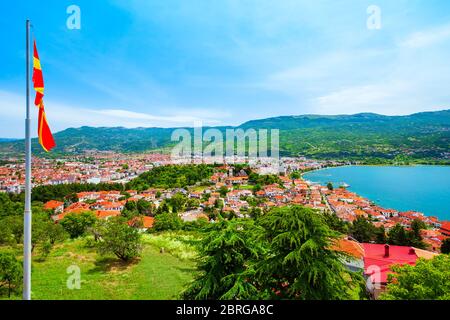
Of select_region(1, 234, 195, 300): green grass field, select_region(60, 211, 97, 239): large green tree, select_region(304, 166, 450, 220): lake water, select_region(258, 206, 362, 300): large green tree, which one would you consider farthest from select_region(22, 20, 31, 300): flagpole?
select_region(304, 166, 450, 220): lake water

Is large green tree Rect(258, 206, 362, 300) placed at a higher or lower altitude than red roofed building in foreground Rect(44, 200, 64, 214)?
higher

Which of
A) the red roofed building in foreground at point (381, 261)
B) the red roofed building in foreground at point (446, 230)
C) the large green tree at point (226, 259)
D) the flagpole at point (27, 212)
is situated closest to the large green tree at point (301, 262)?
the large green tree at point (226, 259)

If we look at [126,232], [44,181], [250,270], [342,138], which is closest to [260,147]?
[342,138]

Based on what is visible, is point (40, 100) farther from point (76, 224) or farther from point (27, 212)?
point (76, 224)

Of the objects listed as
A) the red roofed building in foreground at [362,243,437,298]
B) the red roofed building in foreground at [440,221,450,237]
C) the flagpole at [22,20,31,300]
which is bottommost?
the red roofed building in foreground at [440,221,450,237]

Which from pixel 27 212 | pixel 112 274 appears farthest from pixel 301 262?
pixel 112 274

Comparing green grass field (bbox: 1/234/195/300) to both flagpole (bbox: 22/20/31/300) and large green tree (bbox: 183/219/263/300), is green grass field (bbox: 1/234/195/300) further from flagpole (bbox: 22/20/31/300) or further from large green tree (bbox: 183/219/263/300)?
flagpole (bbox: 22/20/31/300)
